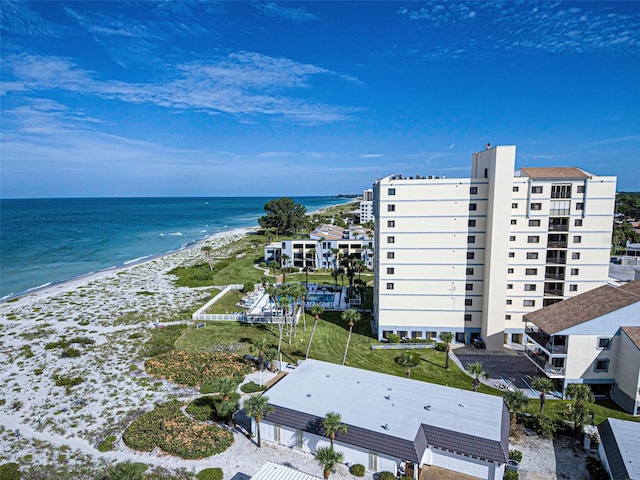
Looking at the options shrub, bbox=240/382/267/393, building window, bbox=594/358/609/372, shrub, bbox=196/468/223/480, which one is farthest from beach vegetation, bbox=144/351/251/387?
building window, bbox=594/358/609/372

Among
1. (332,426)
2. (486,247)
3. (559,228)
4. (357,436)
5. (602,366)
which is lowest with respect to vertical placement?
(357,436)

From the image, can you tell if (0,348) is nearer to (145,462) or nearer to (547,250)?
(145,462)

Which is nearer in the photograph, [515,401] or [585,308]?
[515,401]

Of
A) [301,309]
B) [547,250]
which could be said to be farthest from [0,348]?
[547,250]

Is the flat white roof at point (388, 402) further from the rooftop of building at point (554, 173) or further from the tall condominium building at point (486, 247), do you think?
the rooftop of building at point (554, 173)

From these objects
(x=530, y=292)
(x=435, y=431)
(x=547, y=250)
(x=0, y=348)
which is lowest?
(x=0, y=348)

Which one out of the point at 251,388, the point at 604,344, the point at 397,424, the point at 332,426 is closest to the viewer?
the point at 332,426

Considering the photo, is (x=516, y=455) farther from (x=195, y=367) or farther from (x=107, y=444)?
(x=195, y=367)

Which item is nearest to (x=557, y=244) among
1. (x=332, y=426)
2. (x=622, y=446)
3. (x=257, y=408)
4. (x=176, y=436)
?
(x=622, y=446)
